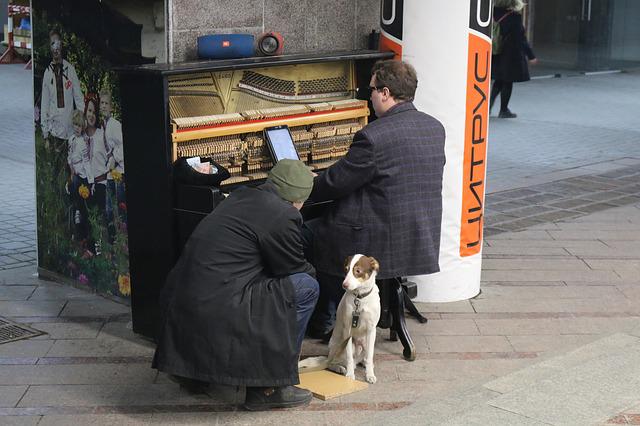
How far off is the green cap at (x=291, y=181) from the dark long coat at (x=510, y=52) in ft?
32.7

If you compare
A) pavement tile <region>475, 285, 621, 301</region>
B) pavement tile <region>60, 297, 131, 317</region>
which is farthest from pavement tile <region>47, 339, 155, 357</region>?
pavement tile <region>475, 285, 621, 301</region>

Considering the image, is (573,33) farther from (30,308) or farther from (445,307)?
(30,308)

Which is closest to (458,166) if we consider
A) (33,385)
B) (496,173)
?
(33,385)

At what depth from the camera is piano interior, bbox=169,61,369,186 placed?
20.4ft

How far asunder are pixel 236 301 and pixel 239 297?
25 millimetres

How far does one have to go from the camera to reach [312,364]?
5961mm

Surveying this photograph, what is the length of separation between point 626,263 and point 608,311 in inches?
50.1

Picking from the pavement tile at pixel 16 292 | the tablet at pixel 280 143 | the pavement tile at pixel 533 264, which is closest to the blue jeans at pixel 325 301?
the tablet at pixel 280 143

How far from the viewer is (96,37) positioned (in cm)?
666

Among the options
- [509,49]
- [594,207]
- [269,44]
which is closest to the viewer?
[269,44]

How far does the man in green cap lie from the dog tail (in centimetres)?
64

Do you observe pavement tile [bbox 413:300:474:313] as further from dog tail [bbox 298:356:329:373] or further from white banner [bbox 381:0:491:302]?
dog tail [bbox 298:356:329:373]

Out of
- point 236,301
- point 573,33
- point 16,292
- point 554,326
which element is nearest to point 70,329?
point 16,292

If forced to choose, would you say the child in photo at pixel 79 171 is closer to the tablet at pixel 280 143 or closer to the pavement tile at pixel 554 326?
the tablet at pixel 280 143
